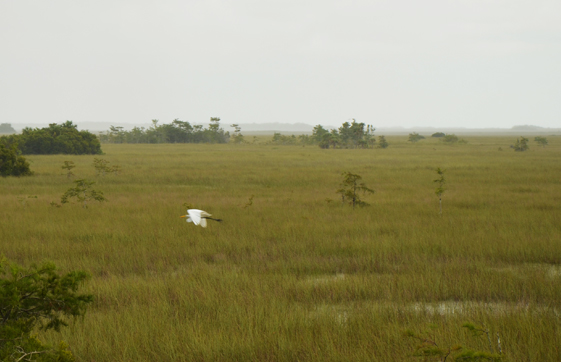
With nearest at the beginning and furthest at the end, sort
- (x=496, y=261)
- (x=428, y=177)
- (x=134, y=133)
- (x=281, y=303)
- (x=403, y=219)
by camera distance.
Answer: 1. (x=281, y=303)
2. (x=496, y=261)
3. (x=403, y=219)
4. (x=428, y=177)
5. (x=134, y=133)

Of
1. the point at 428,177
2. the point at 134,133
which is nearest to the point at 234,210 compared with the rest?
the point at 428,177

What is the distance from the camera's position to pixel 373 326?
16.1ft

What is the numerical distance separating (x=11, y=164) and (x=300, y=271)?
2014 cm

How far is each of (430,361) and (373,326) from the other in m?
1.01

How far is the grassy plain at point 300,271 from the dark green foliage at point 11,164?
6.82m

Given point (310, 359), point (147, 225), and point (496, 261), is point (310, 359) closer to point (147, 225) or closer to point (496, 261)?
point (496, 261)

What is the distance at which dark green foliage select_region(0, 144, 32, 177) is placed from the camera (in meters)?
21.9

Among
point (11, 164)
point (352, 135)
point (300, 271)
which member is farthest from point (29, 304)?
point (352, 135)

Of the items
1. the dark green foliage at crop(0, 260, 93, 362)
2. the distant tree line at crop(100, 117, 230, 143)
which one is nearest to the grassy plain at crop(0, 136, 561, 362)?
the dark green foliage at crop(0, 260, 93, 362)

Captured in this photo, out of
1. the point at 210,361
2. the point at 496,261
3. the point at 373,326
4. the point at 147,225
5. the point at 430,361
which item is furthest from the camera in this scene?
the point at 147,225

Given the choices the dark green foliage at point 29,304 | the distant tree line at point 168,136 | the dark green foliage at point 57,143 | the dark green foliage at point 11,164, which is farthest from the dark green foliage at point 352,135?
the dark green foliage at point 29,304

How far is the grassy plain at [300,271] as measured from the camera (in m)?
4.59

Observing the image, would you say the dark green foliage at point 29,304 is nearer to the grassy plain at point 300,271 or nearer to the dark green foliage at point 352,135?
the grassy plain at point 300,271

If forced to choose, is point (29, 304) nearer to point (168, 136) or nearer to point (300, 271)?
point (300, 271)
